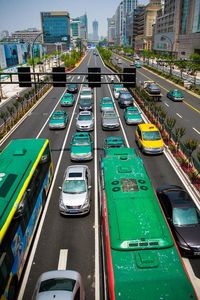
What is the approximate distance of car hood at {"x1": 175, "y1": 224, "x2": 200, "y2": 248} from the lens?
12008mm

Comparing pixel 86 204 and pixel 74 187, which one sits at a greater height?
pixel 74 187

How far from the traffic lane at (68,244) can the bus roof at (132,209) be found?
2.90 m

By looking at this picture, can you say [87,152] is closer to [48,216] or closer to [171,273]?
[48,216]

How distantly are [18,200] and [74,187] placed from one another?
17.5ft

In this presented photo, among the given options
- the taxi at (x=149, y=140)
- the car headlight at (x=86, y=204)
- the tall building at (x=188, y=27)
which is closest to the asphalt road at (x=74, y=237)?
the taxi at (x=149, y=140)

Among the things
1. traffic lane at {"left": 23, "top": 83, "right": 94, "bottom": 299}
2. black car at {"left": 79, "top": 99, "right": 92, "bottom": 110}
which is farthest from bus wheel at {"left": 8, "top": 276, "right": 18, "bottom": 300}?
black car at {"left": 79, "top": 99, "right": 92, "bottom": 110}

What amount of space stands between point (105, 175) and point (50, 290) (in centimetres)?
680

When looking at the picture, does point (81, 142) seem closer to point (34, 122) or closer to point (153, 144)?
point (153, 144)

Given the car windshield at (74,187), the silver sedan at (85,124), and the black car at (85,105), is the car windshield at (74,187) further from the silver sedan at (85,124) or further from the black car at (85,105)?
the black car at (85,105)

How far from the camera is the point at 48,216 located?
51.1 ft

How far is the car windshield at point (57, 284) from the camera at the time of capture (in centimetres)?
904

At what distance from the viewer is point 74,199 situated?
15.1 m

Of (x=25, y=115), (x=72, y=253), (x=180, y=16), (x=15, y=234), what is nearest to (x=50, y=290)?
(x=15, y=234)

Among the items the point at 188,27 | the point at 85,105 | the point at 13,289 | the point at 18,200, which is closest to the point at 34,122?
the point at 85,105
